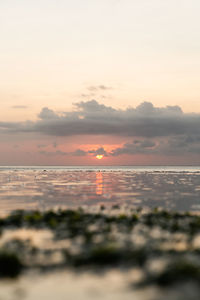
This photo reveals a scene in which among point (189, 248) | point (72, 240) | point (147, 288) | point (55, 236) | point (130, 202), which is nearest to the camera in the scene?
point (147, 288)

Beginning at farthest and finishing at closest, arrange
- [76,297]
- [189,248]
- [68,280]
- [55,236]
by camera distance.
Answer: [55,236] < [189,248] < [68,280] < [76,297]

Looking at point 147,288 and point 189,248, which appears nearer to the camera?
point 147,288

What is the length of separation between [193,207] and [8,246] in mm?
15455

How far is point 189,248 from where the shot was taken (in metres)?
11.0

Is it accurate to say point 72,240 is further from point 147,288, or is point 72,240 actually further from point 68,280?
point 147,288

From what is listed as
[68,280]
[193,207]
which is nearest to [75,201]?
[193,207]

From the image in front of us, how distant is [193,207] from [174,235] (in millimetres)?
10103

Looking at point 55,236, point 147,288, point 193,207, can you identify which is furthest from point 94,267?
point 193,207

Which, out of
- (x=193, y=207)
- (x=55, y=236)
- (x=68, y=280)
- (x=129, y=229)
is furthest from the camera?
(x=193, y=207)

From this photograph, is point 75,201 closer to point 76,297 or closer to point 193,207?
point 193,207

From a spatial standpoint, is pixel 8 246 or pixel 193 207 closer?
pixel 8 246

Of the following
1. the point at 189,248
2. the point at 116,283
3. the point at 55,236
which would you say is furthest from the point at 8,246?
the point at 189,248

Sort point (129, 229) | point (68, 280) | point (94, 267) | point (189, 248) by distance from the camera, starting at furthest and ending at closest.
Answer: point (129, 229)
point (189, 248)
point (94, 267)
point (68, 280)

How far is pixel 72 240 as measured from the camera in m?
12.2
